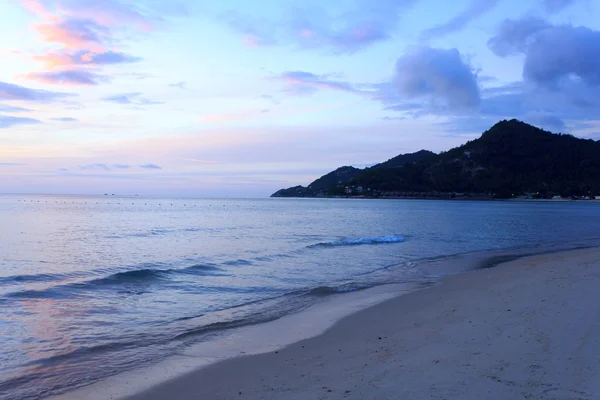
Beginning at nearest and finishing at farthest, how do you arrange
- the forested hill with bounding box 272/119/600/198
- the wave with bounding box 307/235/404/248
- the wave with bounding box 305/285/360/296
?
the wave with bounding box 305/285/360/296 → the wave with bounding box 307/235/404/248 → the forested hill with bounding box 272/119/600/198

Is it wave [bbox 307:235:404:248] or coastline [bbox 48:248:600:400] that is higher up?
coastline [bbox 48:248:600:400]

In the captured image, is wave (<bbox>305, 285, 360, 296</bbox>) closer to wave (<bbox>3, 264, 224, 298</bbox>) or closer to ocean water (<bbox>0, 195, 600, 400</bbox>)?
ocean water (<bbox>0, 195, 600, 400</bbox>)

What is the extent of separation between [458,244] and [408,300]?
67.7ft

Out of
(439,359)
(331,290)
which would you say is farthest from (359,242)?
(439,359)

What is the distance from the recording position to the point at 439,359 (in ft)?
22.7

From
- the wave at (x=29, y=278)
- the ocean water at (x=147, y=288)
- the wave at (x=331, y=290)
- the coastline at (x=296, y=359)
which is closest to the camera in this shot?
the coastline at (x=296, y=359)

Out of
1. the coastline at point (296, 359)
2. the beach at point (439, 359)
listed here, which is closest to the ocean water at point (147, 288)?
the coastline at point (296, 359)

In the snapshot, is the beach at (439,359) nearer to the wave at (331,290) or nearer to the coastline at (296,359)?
the coastline at (296,359)

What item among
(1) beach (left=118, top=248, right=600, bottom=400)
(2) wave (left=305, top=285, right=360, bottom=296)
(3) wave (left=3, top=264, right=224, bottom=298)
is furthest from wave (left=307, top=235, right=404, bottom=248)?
(1) beach (left=118, top=248, right=600, bottom=400)

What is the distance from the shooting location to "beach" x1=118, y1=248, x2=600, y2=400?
576cm

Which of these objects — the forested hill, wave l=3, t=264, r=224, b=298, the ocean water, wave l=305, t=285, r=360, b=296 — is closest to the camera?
the ocean water

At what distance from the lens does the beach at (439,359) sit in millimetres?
5762

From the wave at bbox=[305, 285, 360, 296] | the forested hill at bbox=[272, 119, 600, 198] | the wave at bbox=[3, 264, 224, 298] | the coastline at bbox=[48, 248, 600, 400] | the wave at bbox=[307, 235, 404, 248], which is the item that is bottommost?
the wave at bbox=[307, 235, 404, 248]

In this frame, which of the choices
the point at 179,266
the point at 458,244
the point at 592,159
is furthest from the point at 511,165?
the point at 179,266
